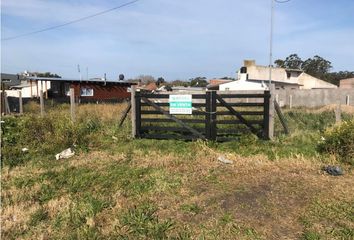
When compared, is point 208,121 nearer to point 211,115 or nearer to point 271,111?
point 211,115

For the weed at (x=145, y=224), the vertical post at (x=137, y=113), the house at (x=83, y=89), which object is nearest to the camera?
the weed at (x=145, y=224)

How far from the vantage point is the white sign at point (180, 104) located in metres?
10.3

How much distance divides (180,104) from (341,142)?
14.6ft

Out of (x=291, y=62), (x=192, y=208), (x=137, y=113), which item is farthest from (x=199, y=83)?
(x=192, y=208)

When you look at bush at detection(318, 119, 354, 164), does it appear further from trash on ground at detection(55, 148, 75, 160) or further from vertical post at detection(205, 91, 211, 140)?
trash on ground at detection(55, 148, 75, 160)

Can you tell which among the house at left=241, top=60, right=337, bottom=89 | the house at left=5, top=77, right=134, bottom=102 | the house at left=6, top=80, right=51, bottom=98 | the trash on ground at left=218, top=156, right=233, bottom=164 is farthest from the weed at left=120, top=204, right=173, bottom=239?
the house at left=241, top=60, right=337, bottom=89

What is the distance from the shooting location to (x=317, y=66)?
106188 mm

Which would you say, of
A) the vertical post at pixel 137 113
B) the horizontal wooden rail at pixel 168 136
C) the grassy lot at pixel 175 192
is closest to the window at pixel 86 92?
the vertical post at pixel 137 113

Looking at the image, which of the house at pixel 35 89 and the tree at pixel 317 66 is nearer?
the house at pixel 35 89

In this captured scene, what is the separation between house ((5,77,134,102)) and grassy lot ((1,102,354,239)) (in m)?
29.1

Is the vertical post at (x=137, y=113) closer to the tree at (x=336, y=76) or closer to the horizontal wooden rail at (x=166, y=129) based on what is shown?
the horizontal wooden rail at (x=166, y=129)

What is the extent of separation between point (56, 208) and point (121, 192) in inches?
40.0

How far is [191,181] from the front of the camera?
635 cm

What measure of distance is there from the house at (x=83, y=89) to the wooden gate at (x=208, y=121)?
26.9m
